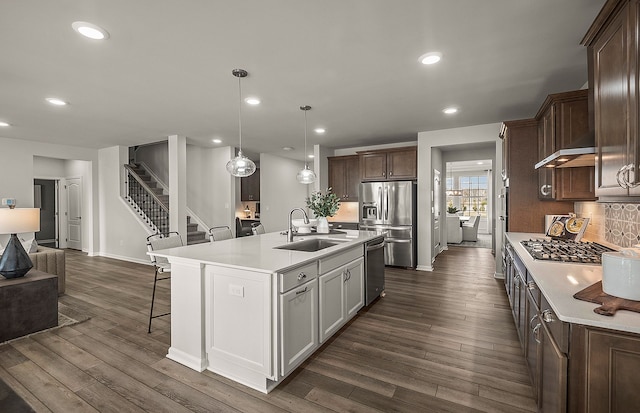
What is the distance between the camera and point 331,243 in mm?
3510

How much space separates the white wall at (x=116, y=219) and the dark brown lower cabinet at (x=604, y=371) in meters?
6.93

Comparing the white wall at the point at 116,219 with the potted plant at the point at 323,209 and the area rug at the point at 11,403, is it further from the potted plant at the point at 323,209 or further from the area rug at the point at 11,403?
the area rug at the point at 11,403

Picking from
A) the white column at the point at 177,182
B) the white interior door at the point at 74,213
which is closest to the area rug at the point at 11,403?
the white column at the point at 177,182

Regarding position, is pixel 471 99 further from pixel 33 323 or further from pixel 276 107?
pixel 33 323

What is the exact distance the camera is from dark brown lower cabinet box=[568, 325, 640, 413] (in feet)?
3.58

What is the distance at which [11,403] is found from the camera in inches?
33.6

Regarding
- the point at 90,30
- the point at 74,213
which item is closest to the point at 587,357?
the point at 90,30

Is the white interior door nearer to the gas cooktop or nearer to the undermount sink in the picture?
the undermount sink

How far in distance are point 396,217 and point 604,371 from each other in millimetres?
4722

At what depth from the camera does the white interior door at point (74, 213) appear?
8.21m

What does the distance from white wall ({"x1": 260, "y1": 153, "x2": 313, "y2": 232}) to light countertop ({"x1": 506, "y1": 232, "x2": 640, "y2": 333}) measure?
6496 millimetres

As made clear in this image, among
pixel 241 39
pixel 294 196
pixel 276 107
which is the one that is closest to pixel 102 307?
pixel 276 107

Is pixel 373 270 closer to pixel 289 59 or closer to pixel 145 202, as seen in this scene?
pixel 289 59

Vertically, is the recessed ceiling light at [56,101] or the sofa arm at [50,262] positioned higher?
the recessed ceiling light at [56,101]
